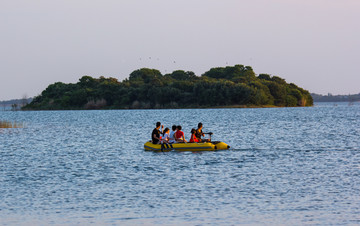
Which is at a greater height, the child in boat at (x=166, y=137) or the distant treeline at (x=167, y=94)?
the distant treeline at (x=167, y=94)

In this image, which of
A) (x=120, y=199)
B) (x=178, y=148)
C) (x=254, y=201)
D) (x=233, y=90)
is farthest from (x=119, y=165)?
(x=233, y=90)

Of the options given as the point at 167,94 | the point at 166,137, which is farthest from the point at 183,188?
the point at 167,94

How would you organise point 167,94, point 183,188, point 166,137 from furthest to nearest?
point 167,94 < point 166,137 < point 183,188

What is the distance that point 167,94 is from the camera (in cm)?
17575

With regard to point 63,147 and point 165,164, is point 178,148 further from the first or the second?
point 63,147

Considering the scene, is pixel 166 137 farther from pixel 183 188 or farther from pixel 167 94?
pixel 167 94

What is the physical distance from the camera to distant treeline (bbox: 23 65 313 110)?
170 metres

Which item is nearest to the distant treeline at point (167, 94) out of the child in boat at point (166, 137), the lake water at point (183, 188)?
the child in boat at point (166, 137)

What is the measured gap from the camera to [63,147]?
A: 41.9 metres

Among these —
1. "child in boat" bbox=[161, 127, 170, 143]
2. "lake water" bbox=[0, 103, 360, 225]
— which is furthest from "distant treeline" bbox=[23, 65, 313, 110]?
"lake water" bbox=[0, 103, 360, 225]

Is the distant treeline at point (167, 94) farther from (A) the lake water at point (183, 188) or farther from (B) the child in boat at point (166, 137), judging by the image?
(A) the lake water at point (183, 188)

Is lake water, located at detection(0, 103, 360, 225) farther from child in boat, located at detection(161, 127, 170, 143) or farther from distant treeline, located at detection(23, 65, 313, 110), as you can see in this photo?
distant treeline, located at detection(23, 65, 313, 110)

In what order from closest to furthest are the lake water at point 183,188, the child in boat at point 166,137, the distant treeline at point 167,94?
the lake water at point 183,188
the child in boat at point 166,137
the distant treeline at point 167,94

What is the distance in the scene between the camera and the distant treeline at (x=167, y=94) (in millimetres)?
170125
